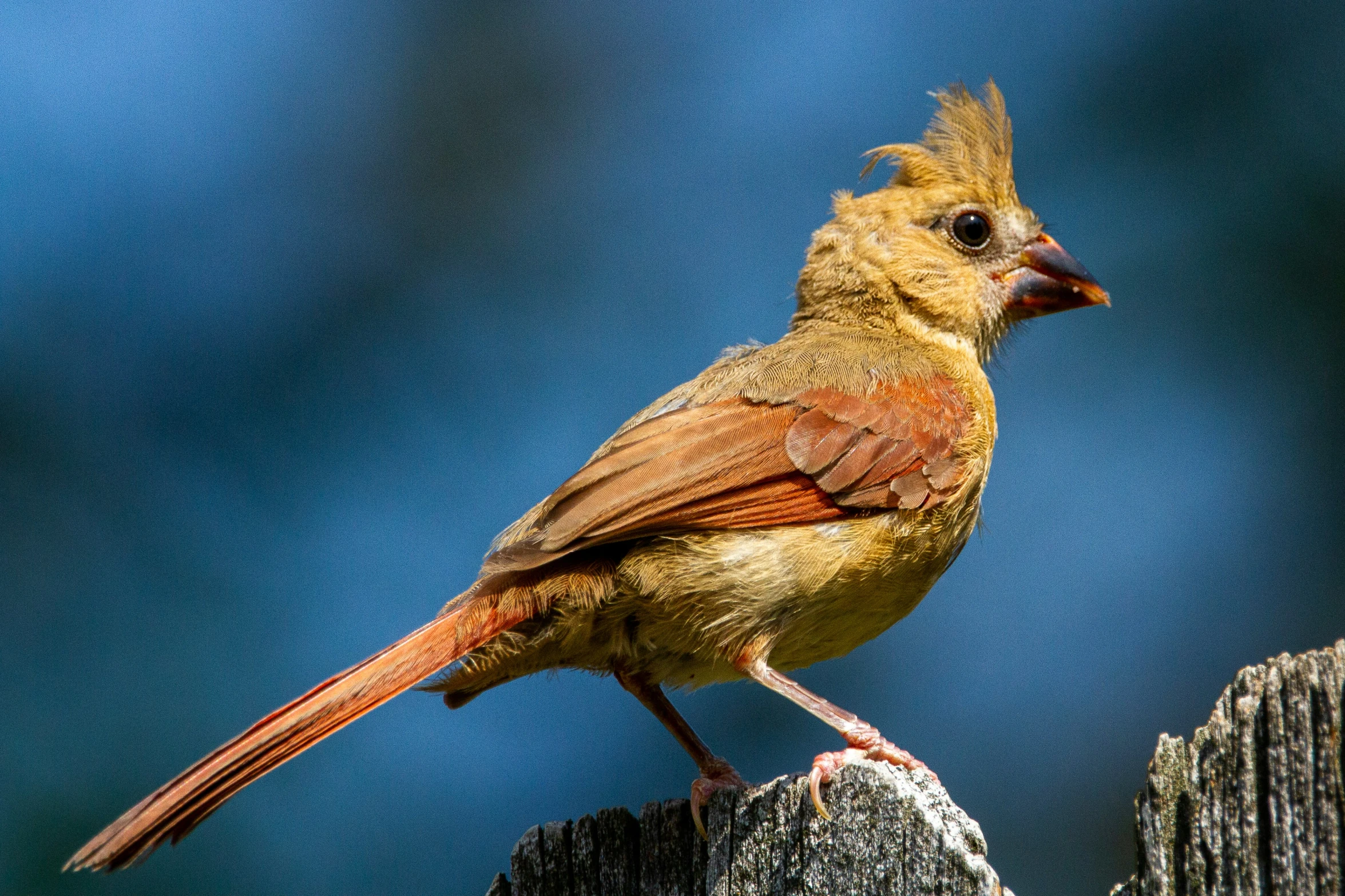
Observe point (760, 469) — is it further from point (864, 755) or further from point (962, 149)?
point (962, 149)

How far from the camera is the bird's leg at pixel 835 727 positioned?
261cm

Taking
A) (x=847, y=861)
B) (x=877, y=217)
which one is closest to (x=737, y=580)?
(x=847, y=861)

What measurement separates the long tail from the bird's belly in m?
0.34

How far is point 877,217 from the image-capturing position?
4336 mm

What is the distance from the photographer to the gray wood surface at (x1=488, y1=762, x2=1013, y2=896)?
1969 mm

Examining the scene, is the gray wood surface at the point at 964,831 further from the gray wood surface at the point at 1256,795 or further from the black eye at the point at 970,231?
the black eye at the point at 970,231

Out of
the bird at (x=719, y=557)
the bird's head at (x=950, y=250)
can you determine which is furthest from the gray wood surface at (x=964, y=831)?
the bird's head at (x=950, y=250)

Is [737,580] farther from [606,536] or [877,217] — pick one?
[877,217]

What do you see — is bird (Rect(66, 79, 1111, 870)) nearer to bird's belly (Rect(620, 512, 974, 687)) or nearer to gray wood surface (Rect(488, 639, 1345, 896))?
bird's belly (Rect(620, 512, 974, 687))

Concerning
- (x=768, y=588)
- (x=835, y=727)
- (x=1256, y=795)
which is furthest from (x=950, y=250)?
(x=1256, y=795)

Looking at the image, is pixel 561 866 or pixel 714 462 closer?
pixel 561 866

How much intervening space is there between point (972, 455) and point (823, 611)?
2.36 feet

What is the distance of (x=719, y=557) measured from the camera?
3.10 m

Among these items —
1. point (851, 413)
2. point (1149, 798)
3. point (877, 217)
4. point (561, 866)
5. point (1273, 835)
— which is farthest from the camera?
point (877, 217)
